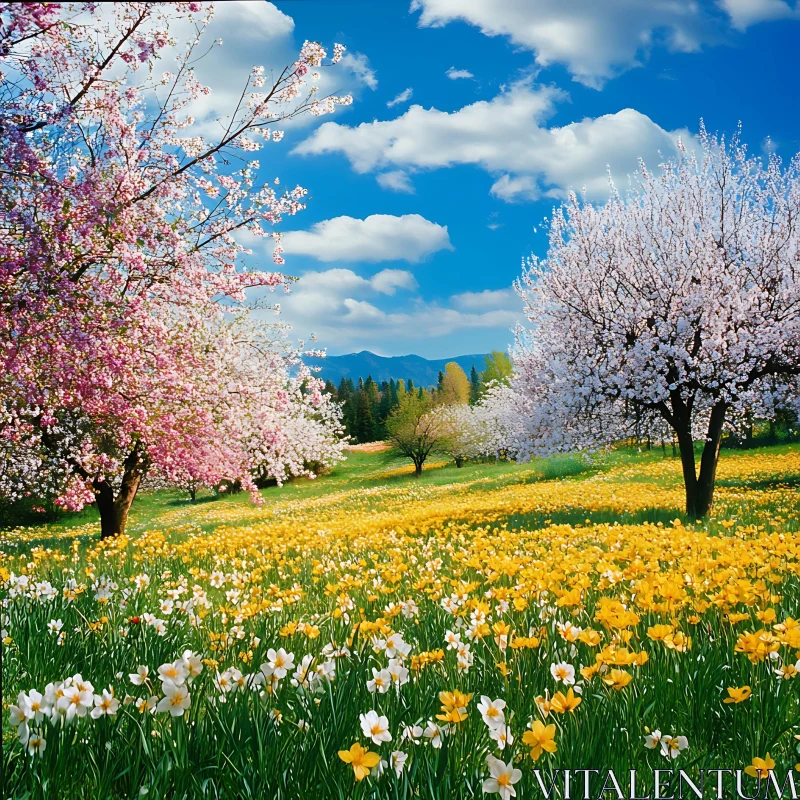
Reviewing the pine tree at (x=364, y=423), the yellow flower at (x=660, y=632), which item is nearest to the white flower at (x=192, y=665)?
the yellow flower at (x=660, y=632)

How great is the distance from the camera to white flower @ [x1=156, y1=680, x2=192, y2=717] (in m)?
2.21

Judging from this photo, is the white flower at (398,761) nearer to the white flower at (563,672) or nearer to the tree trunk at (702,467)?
the white flower at (563,672)

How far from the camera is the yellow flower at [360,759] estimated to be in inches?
Answer: 72.0

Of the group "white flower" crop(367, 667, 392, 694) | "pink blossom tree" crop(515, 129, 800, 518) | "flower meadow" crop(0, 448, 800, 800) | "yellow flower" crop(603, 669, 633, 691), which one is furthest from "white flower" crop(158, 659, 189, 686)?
"pink blossom tree" crop(515, 129, 800, 518)

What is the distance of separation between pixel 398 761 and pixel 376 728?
5.7 inches

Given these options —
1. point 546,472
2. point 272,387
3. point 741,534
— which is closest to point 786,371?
point 741,534

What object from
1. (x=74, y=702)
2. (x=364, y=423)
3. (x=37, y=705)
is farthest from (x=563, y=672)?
(x=364, y=423)

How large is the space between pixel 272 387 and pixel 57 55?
25.1 ft

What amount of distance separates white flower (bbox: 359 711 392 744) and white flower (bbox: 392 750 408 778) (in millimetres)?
58

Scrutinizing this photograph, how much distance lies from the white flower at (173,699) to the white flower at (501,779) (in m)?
1.11

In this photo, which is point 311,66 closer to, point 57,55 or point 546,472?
point 57,55

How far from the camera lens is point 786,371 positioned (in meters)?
12.6

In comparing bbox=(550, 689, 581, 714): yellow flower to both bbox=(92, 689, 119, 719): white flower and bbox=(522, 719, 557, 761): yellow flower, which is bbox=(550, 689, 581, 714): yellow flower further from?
bbox=(92, 689, 119, 719): white flower

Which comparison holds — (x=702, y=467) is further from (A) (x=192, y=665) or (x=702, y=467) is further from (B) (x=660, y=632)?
(A) (x=192, y=665)
